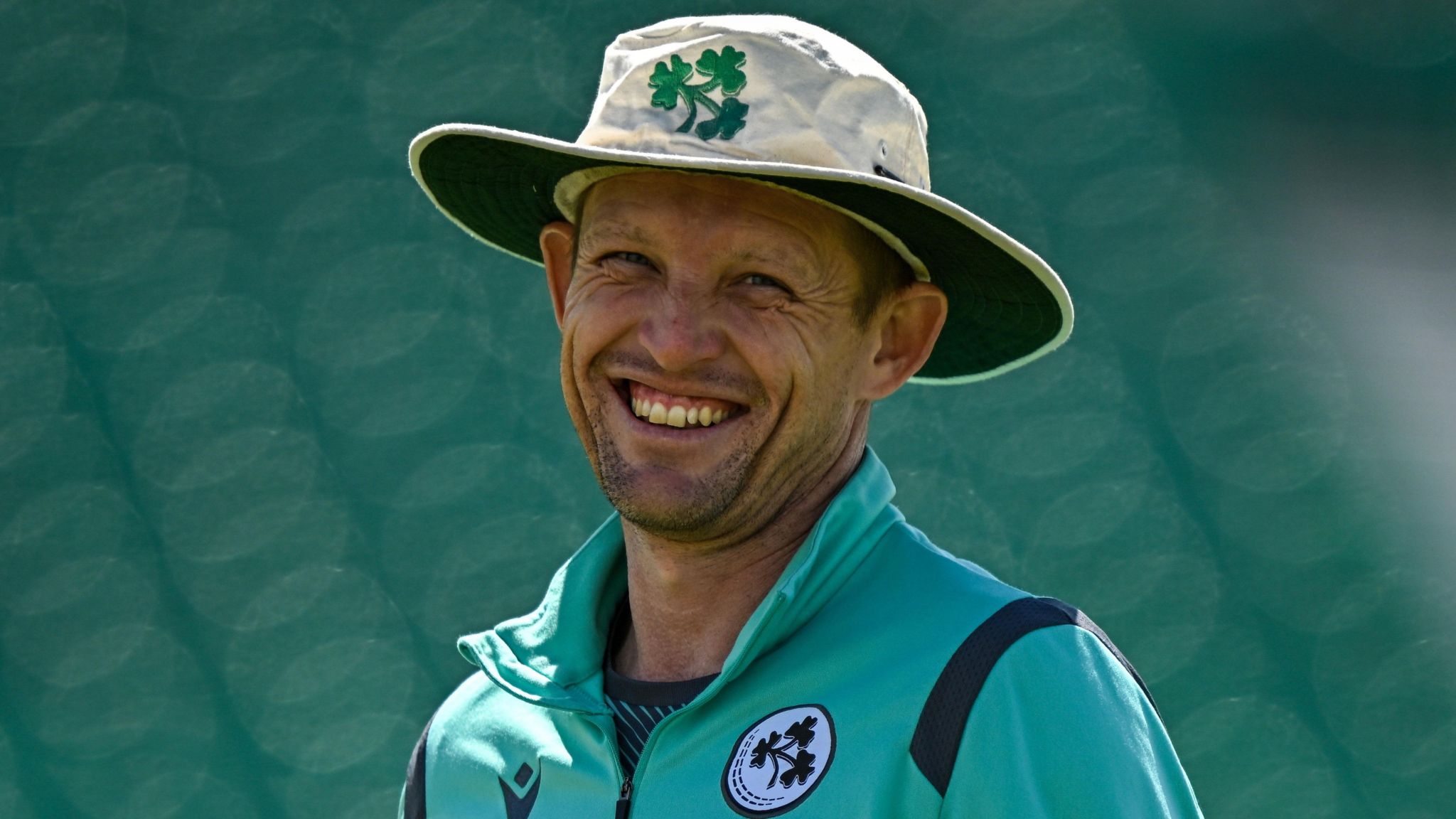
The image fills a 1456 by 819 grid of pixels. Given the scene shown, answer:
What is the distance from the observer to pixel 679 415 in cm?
169

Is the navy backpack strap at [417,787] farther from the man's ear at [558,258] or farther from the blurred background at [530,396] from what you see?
the blurred background at [530,396]

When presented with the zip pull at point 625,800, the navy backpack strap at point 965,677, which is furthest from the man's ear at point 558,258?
the navy backpack strap at point 965,677

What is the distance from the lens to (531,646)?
1.87 m

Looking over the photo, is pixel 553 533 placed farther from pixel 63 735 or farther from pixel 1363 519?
pixel 1363 519

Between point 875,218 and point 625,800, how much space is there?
0.68 m

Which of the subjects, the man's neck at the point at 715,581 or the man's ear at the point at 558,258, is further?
the man's ear at the point at 558,258

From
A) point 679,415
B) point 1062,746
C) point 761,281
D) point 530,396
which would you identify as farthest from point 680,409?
point 530,396

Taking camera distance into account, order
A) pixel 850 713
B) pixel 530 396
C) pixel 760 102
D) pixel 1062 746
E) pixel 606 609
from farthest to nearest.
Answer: pixel 530 396
pixel 606 609
pixel 760 102
pixel 850 713
pixel 1062 746

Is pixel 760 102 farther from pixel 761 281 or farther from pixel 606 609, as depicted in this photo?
pixel 606 609

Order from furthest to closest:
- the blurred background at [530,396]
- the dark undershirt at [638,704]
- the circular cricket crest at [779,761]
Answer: the blurred background at [530,396], the dark undershirt at [638,704], the circular cricket crest at [779,761]

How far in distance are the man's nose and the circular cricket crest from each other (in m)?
0.37

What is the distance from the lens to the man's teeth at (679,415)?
1.69 meters

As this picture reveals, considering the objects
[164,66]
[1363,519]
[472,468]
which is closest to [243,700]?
[472,468]

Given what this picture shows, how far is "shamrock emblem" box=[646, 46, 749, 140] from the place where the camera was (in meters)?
1.63
